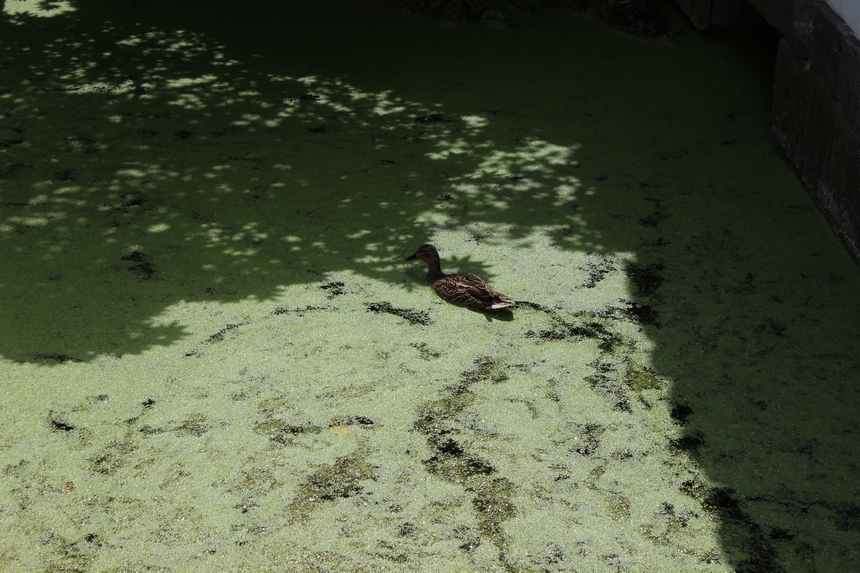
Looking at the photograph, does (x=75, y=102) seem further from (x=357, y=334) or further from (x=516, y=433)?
(x=516, y=433)

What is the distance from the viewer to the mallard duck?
414 centimetres

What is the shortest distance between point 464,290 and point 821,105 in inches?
87.5

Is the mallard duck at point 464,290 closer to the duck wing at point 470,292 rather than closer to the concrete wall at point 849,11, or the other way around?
the duck wing at point 470,292

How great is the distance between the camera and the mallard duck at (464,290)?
414cm

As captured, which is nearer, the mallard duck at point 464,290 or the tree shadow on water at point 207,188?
the mallard duck at point 464,290

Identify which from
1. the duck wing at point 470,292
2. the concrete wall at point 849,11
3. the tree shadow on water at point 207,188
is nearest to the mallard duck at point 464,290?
the duck wing at point 470,292

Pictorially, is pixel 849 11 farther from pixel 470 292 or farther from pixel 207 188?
pixel 207 188

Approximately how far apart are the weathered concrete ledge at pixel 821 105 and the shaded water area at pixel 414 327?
0.15 m

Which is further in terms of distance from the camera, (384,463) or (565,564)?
(384,463)

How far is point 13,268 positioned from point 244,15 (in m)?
4.20

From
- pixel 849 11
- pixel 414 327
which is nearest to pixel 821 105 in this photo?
pixel 849 11

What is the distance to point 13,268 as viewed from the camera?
4477 mm

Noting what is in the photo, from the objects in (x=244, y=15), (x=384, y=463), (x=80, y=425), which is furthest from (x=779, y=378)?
(x=244, y=15)

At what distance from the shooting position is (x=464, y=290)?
13.8ft
